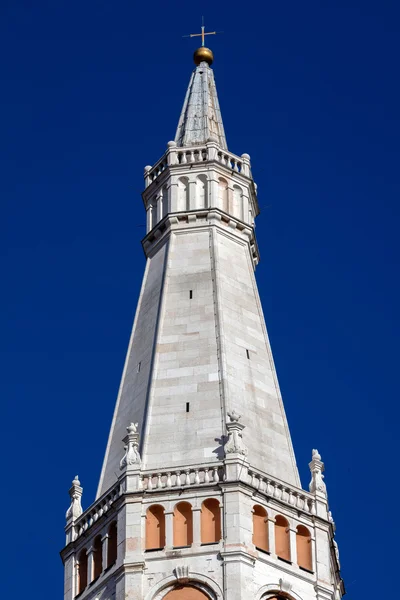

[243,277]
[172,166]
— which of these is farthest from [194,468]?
[172,166]

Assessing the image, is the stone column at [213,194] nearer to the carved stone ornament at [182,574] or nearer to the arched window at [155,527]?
the arched window at [155,527]

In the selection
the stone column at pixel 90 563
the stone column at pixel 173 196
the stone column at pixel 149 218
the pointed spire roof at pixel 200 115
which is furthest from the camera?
the pointed spire roof at pixel 200 115

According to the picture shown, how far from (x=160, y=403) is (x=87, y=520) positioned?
5.33 meters

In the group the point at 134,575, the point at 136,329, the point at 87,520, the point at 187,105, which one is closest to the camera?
the point at 134,575

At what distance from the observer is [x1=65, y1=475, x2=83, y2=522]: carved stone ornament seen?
76.5 m

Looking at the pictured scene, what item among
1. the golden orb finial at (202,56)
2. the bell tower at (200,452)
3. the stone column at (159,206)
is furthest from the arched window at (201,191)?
the golden orb finial at (202,56)

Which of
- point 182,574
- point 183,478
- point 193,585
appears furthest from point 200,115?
point 193,585

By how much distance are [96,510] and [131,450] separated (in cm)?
270

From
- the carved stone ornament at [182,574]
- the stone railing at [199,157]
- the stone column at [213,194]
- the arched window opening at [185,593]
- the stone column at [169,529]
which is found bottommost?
the arched window opening at [185,593]

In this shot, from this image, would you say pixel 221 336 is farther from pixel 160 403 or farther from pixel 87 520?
pixel 87 520

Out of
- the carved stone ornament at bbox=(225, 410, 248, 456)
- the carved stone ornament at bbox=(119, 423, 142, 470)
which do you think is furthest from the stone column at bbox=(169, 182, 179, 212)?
the carved stone ornament at bbox=(225, 410, 248, 456)

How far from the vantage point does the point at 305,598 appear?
71.8 m

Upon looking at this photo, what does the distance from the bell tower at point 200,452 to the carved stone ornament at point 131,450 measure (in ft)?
0.24

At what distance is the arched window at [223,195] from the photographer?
8594cm
